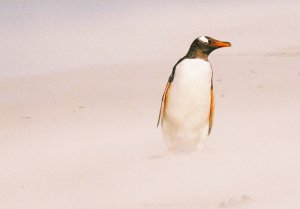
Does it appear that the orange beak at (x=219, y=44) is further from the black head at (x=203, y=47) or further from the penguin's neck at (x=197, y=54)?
the penguin's neck at (x=197, y=54)

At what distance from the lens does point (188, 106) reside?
536 centimetres

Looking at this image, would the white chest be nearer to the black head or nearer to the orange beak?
the black head

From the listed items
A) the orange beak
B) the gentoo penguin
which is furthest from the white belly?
the orange beak

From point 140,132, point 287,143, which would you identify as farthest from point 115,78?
point 287,143

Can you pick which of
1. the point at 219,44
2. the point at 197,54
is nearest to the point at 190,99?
the point at 197,54

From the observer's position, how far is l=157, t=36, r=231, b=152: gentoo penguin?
17.0ft

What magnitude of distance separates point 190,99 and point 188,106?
65 mm

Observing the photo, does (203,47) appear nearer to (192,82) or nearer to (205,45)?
(205,45)

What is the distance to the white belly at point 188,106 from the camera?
5195 mm

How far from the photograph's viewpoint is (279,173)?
16.9ft

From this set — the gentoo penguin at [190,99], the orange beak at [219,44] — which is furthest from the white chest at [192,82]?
the orange beak at [219,44]

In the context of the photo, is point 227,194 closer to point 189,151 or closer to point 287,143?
point 189,151

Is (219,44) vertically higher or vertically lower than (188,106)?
higher

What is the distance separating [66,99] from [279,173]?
4107 millimetres
